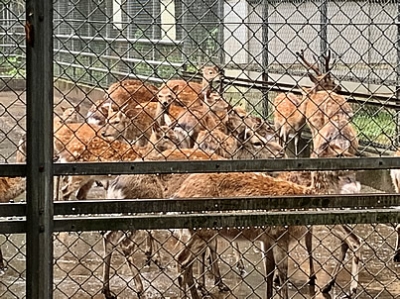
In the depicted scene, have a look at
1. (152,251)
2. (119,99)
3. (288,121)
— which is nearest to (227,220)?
(152,251)

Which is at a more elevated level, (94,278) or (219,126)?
(219,126)

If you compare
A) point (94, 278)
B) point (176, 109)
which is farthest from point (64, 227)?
point (176, 109)

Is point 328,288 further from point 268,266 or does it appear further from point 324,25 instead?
point 324,25

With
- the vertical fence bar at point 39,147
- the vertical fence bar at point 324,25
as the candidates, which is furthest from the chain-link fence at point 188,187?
the vertical fence bar at point 324,25

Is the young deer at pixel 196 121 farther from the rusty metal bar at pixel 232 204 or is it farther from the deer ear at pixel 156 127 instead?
the rusty metal bar at pixel 232 204

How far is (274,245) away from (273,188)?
517 millimetres

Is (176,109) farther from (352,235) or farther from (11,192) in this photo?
(352,235)

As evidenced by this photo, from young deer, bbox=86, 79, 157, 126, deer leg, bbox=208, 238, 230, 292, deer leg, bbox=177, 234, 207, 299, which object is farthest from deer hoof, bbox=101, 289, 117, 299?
young deer, bbox=86, 79, 157, 126

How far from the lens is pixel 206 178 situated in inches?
220

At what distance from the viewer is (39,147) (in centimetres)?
304

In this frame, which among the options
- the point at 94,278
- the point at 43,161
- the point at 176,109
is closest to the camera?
the point at 43,161

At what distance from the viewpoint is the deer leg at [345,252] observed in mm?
5852

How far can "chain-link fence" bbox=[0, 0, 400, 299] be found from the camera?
10.4ft

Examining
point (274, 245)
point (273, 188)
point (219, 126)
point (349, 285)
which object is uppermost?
point (219, 126)
